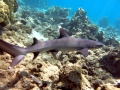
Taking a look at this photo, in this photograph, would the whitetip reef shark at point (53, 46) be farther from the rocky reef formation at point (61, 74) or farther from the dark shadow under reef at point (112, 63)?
the dark shadow under reef at point (112, 63)

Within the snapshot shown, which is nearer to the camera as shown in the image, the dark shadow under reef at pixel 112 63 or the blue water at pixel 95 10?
the dark shadow under reef at pixel 112 63

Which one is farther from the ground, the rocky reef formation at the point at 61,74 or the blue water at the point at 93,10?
the blue water at the point at 93,10

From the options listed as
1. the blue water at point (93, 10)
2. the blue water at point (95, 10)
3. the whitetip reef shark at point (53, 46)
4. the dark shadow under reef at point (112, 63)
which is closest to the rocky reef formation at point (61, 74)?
the dark shadow under reef at point (112, 63)

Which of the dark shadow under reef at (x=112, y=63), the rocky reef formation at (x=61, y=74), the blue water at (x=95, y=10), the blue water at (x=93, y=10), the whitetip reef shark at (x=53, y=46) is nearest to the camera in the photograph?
the whitetip reef shark at (x=53, y=46)

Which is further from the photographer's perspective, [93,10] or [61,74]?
[93,10]

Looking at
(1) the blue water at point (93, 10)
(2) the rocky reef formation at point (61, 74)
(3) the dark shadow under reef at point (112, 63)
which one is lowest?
(2) the rocky reef formation at point (61, 74)

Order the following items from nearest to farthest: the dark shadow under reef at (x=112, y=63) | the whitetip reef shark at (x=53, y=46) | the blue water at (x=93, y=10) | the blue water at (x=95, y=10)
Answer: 1. the whitetip reef shark at (x=53, y=46)
2. the dark shadow under reef at (x=112, y=63)
3. the blue water at (x=93, y=10)
4. the blue water at (x=95, y=10)

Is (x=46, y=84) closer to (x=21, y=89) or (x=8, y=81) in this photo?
(x=21, y=89)

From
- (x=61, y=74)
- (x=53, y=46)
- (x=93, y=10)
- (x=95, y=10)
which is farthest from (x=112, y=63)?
(x=95, y=10)

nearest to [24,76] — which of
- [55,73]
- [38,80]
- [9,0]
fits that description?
[38,80]

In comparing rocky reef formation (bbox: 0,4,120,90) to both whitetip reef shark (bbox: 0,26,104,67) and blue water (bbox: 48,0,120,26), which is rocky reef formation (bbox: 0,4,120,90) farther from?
blue water (bbox: 48,0,120,26)

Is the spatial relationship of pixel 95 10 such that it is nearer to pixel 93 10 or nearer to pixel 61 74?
pixel 93 10

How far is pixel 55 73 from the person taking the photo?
17.8 ft

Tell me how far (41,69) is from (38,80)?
0.83 metres
